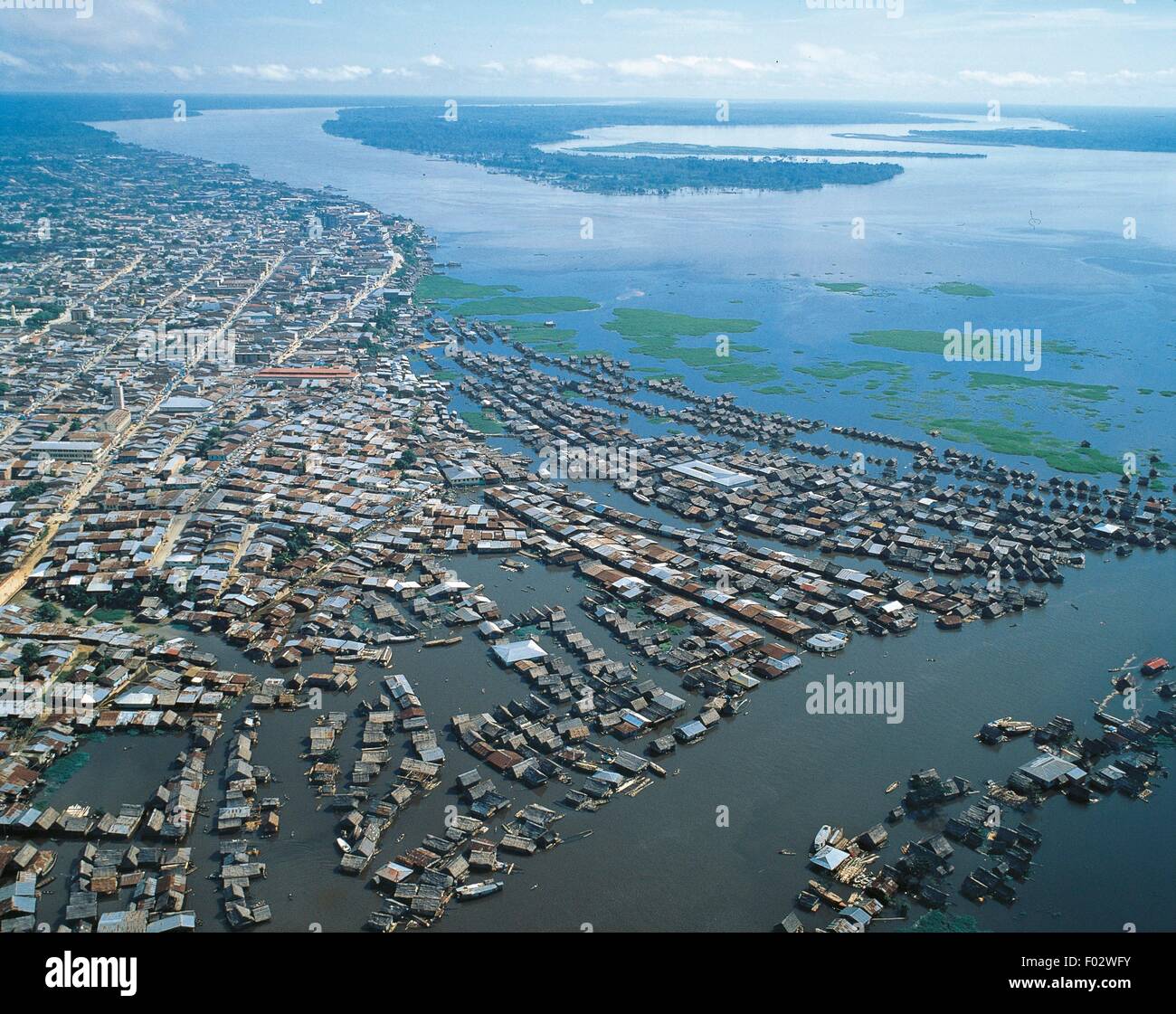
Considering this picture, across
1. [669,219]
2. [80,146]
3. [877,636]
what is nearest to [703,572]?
[877,636]

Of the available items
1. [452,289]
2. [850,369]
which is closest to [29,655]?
[850,369]

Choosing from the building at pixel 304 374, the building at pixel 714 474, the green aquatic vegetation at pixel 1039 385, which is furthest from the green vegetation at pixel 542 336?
the green aquatic vegetation at pixel 1039 385

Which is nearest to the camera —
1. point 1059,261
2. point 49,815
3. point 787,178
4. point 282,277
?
point 49,815

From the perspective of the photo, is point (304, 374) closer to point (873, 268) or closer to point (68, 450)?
point (68, 450)

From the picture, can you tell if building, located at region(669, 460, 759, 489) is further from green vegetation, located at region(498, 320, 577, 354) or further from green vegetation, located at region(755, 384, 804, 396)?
green vegetation, located at region(498, 320, 577, 354)

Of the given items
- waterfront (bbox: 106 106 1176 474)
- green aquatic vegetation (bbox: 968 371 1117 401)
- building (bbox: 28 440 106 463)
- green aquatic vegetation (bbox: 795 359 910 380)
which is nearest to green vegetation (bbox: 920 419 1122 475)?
waterfront (bbox: 106 106 1176 474)
